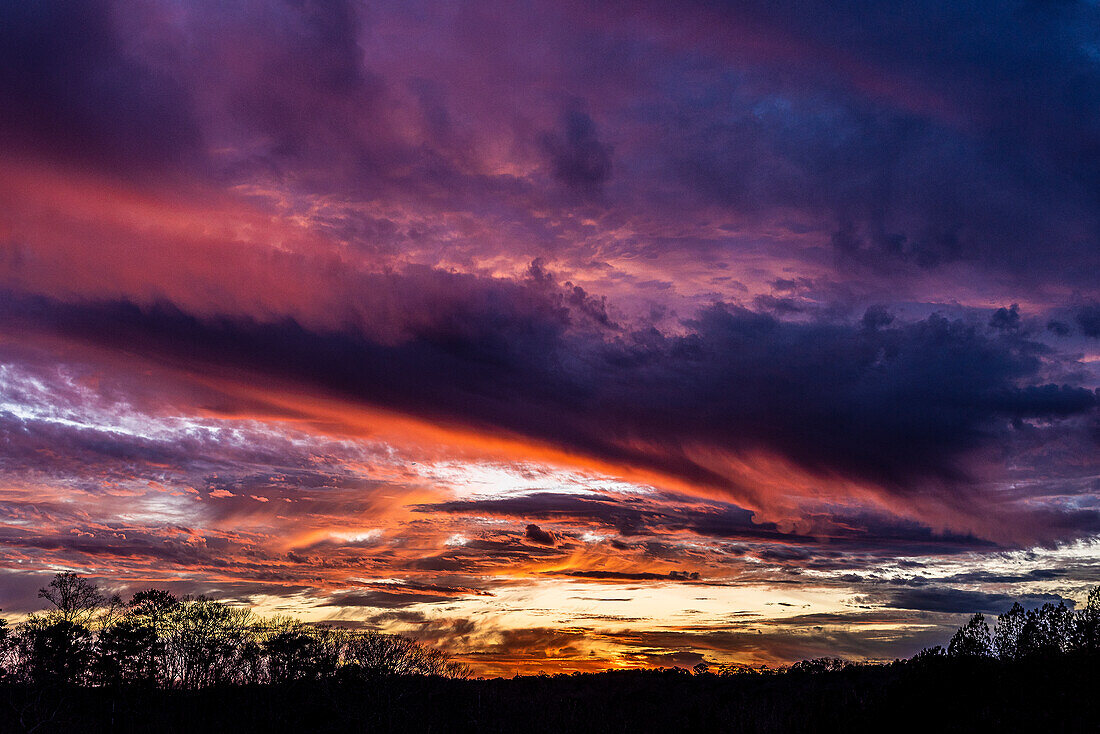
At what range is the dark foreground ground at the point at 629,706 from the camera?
166 ft

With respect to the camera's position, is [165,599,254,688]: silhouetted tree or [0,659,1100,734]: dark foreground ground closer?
[0,659,1100,734]: dark foreground ground

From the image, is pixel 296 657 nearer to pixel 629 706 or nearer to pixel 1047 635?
pixel 629 706

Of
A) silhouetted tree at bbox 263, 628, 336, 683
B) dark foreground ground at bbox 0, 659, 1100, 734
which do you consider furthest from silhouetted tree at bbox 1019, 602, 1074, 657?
silhouetted tree at bbox 263, 628, 336, 683

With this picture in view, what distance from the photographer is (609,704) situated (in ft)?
440

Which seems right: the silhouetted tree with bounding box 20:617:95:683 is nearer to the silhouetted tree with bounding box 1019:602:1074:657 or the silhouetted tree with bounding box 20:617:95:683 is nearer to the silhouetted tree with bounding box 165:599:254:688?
the silhouetted tree with bounding box 165:599:254:688

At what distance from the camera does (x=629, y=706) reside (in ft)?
438

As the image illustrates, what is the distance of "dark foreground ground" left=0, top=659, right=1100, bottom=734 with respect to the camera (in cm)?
5069

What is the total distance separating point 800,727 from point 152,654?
3474 inches

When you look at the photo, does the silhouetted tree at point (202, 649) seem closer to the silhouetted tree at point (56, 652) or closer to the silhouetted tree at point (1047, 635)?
the silhouetted tree at point (56, 652)

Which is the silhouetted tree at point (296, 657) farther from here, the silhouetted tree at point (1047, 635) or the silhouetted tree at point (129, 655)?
the silhouetted tree at point (1047, 635)

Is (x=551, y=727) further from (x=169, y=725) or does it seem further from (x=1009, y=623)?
(x=1009, y=623)

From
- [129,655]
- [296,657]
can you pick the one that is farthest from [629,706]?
[129,655]

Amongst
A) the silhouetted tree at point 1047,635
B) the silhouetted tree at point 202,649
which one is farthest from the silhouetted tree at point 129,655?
the silhouetted tree at point 1047,635

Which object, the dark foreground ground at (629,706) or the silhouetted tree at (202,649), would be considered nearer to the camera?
the dark foreground ground at (629,706)
